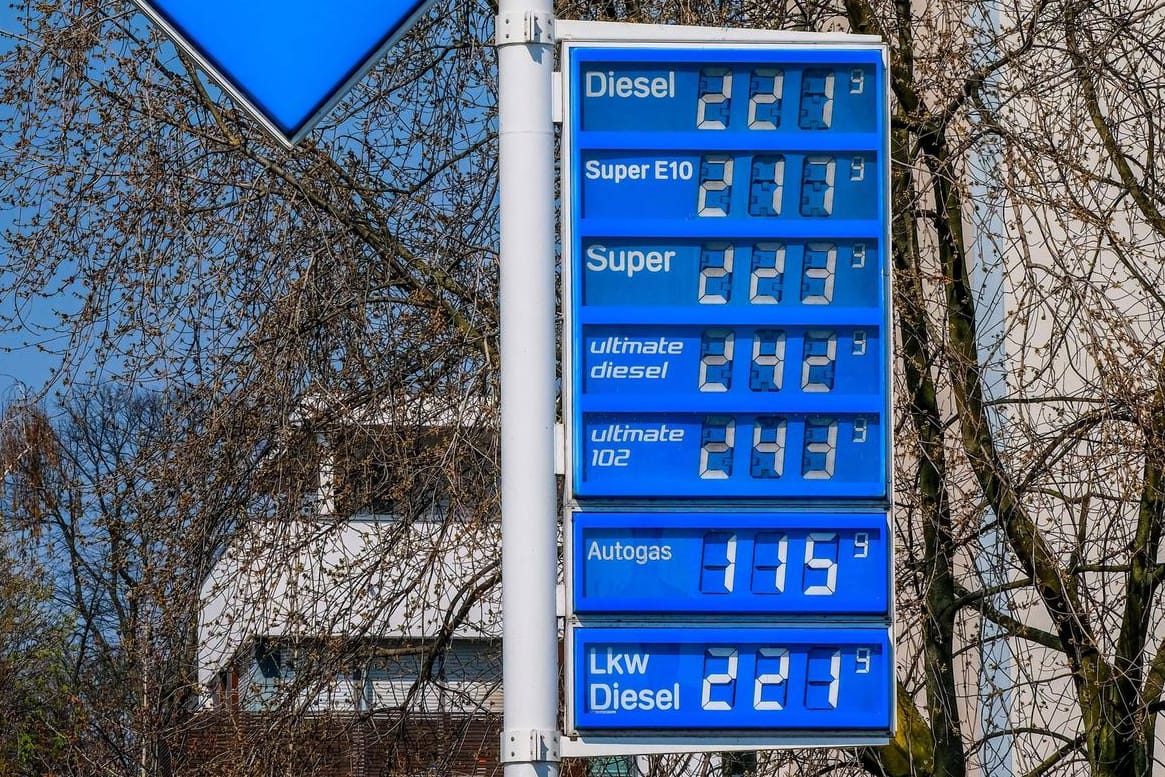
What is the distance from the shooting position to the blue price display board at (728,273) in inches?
174

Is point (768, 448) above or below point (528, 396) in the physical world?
below

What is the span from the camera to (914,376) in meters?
7.07

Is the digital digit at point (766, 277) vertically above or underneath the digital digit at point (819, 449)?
above

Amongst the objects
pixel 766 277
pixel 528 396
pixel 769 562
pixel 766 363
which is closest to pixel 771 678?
pixel 769 562

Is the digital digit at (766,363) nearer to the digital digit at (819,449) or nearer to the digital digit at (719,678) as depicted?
the digital digit at (819,449)

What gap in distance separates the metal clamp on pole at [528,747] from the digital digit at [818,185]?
1.60m

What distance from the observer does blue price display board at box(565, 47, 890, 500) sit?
443cm

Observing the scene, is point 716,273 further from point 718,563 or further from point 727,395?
point 718,563

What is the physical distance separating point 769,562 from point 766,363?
1.76ft

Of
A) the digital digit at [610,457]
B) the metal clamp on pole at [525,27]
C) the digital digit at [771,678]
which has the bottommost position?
the digital digit at [771,678]

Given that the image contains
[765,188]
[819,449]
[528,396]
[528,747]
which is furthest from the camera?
[765,188]

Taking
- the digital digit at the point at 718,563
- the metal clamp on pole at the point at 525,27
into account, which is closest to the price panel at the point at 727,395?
the digital digit at the point at 718,563

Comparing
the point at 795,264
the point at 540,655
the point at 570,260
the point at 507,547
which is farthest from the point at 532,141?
the point at 540,655

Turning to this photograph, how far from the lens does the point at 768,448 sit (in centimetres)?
448
